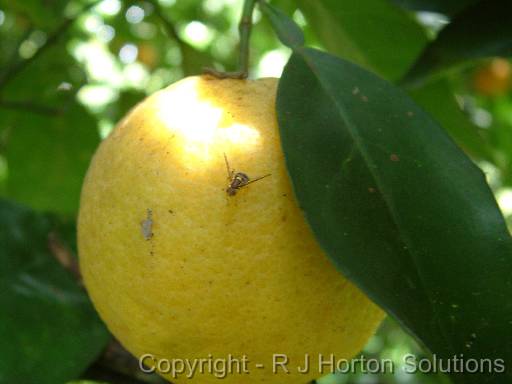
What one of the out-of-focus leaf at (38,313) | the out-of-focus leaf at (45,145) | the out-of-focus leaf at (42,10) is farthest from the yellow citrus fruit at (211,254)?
the out-of-focus leaf at (45,145)

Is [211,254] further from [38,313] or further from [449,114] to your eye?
[449,114]

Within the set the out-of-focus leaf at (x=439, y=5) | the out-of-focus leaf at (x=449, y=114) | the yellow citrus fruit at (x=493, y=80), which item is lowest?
the yellow citrus fruit at (x=493, y=80)

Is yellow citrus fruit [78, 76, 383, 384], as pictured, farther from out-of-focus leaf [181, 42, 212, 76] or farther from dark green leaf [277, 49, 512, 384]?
out-of-focus leaf [181, 42, 212, 76]

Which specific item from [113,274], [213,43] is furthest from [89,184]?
[213,43]

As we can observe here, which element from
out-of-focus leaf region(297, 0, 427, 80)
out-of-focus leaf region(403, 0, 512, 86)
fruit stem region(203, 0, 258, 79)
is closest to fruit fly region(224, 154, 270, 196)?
fruit stem region(203, 0, 258, 79)

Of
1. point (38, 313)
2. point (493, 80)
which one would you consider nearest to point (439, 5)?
point (38, 313)

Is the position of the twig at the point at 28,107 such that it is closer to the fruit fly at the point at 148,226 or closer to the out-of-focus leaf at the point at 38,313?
the out-of-focus leaf at the point at 38,313
